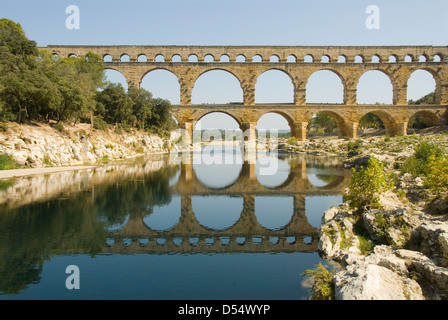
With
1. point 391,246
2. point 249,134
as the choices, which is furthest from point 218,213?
point 249,134

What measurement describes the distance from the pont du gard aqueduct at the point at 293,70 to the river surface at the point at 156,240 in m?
26.3

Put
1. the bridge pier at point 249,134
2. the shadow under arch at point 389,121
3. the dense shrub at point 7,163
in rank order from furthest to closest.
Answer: the shadow under arch at point 389,121 < the bridge pier at point 249,134 < the dense shrub at point 7,163

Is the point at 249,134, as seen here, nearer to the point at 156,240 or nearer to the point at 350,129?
the point at 350,129

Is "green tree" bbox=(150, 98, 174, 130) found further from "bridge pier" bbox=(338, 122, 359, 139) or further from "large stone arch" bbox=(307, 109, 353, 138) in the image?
"bridge pier" bbox=(338, 122, 359, 139)

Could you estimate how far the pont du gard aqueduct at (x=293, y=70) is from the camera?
3994cm

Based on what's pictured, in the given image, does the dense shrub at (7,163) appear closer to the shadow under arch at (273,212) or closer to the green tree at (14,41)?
the green tree at (14,41)

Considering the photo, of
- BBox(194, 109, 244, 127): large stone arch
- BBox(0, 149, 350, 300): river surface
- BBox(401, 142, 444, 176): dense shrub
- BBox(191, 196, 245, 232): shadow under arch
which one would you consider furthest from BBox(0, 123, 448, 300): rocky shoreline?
BBox(194, 109, 244, 127): large stone arch

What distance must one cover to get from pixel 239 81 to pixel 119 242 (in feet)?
115

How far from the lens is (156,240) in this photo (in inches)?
314

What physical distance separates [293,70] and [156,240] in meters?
36.7

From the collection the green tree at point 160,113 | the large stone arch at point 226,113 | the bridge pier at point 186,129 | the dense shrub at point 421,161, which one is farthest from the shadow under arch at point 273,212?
the green tree at point 160,113
